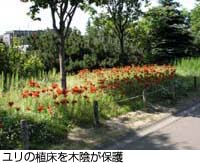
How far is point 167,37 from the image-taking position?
3294cm

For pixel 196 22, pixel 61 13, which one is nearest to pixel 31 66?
pixel 61 13

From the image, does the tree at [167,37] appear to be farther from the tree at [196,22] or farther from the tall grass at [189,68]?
the tree at [196,22]

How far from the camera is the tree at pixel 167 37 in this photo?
3231cm

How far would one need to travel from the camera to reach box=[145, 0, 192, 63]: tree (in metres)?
32.3

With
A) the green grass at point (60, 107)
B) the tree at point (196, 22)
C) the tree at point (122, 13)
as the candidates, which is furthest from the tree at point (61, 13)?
the tree at point (196, 22)

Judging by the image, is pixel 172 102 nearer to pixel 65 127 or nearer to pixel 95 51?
pixel 65 127

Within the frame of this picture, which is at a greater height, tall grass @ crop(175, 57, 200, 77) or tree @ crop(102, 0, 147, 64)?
tree @ crop(102, 0, 147, 64)

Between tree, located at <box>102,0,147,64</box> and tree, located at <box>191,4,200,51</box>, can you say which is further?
tree, located at <box>191,4,200,51</box>

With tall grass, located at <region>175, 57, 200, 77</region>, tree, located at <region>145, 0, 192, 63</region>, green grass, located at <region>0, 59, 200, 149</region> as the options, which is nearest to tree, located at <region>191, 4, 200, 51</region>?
tree, located at <region>145, 0, 192, 63</region>

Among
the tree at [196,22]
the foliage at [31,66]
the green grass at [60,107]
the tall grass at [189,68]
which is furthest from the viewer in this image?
the tree at [196,22]

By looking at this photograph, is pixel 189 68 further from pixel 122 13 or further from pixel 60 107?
pixel 60 107

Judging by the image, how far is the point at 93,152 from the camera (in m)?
7.35

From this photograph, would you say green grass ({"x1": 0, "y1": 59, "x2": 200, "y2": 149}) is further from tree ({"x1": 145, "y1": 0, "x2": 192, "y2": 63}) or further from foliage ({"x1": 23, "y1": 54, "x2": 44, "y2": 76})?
tree ({"x1": 145, "y1": 0, "x2": 192, "y2": 63})

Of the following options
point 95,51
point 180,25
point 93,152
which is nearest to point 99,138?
point 93,152
